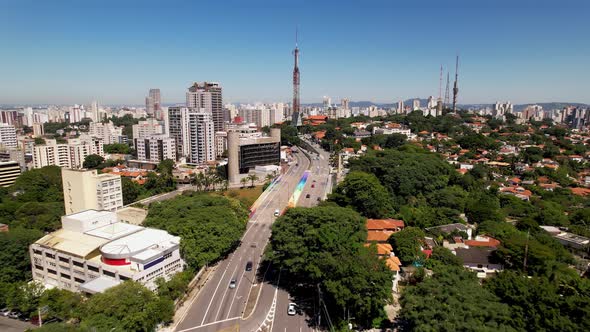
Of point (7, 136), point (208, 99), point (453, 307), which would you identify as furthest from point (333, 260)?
point (7, 136)

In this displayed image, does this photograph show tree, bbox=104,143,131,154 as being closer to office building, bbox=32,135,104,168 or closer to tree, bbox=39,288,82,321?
Result: office building, bbox=32,135,104,168

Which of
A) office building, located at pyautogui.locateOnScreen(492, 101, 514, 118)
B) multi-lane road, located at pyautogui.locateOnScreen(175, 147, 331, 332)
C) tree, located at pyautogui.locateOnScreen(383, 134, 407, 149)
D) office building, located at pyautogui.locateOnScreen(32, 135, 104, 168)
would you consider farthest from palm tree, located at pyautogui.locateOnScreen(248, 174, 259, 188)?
office building, located at pyautogui.locateOnScreen(492, 101, 514, 118)

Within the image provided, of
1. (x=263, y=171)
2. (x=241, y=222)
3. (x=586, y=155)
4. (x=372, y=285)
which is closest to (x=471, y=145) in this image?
(x=586, y=155)

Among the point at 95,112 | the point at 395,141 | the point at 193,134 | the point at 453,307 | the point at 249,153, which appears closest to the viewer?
the point at 453,307

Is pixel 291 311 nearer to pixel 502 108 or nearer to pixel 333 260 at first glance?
pixel 333 260

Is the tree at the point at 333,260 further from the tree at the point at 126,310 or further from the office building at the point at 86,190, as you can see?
the office building at the point at 86,190


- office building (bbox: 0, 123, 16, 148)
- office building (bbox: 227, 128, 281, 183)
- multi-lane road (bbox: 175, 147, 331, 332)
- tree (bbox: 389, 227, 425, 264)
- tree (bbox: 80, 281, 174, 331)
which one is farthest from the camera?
office building (bbox: 0, 123, 16, 148)
